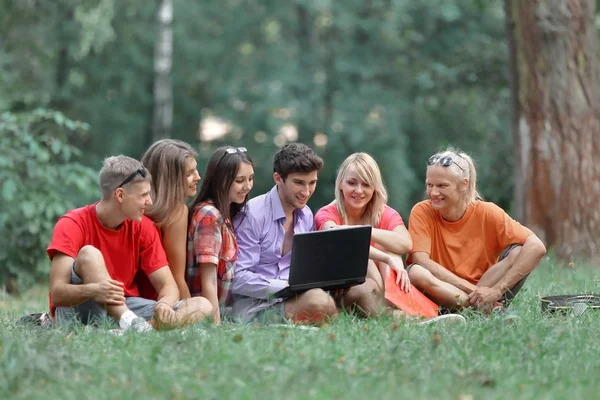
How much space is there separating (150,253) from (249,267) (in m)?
0.63

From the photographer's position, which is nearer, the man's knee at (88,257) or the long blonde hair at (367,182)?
the man's knee at (88,257)

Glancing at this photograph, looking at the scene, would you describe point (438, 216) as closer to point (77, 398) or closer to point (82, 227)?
point (82, 227)

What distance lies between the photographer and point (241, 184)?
5605 millimetres

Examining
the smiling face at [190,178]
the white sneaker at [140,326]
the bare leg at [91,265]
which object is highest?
the smiling face at [190,178]

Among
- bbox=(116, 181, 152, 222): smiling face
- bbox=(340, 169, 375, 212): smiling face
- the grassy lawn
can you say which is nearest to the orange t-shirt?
bbox=(340, 169, 375, 212): smiling face

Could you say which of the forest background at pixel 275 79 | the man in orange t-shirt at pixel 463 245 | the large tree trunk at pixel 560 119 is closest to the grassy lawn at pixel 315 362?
the man in orange t-shirt at pixel 463 245

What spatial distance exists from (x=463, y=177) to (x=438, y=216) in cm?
34

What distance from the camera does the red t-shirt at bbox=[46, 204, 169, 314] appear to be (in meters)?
5.23

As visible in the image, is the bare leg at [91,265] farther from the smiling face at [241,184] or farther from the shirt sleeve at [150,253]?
the smiling face at [241,184]

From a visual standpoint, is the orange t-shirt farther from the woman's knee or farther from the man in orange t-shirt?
the woman's knee

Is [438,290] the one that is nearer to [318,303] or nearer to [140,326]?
[318,303]

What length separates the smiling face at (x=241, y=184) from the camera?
5.59 meters

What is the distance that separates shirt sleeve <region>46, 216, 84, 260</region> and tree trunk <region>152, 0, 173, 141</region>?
15727 millimetres

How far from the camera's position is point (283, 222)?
580 cm
